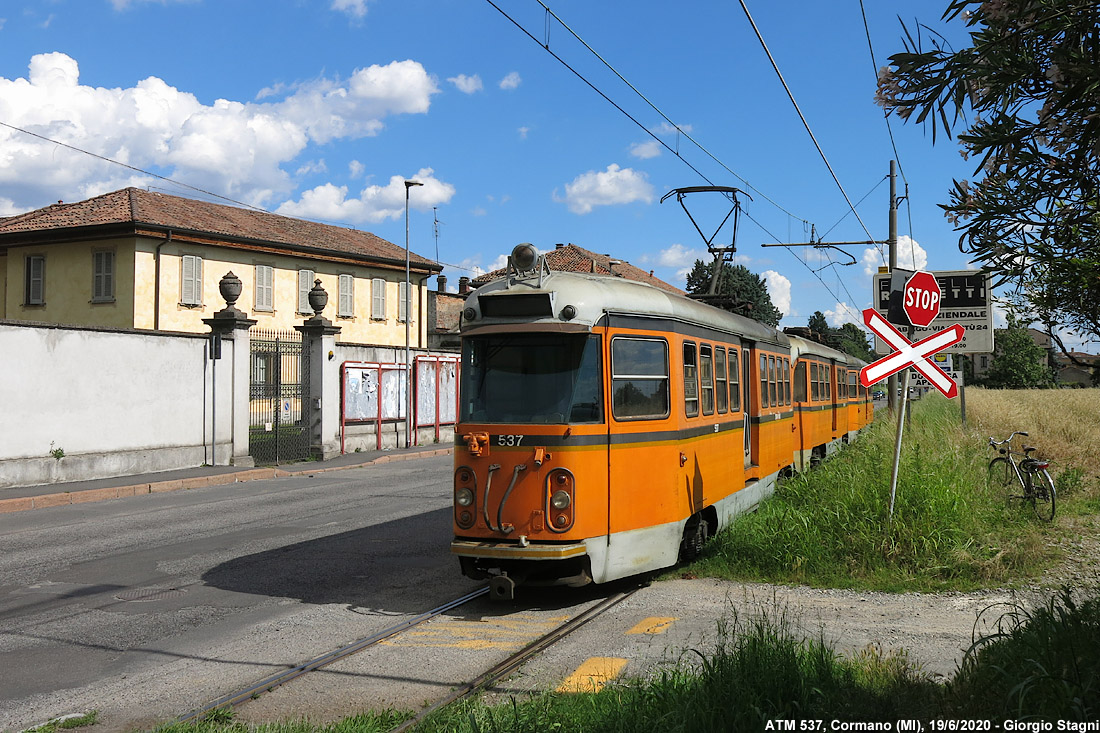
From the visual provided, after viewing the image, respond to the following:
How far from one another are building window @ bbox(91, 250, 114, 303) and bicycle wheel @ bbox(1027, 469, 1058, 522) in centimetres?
3044

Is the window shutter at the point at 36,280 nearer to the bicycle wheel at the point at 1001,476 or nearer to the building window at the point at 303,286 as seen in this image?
the building window at the point at 303,286

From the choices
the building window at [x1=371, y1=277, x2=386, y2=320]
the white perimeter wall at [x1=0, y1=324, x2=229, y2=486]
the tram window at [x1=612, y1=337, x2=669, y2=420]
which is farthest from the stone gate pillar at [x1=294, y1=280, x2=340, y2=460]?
the building window at [x1=371, y1=277, x2=386, y2=320]

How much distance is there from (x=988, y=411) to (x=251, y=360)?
2027 cm

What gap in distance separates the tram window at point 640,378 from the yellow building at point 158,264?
25.1m

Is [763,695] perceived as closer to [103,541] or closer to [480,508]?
[480,508]

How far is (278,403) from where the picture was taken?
2192cm

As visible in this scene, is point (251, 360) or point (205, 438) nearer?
point (205, 438)

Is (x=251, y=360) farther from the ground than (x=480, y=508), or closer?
farther from the ground

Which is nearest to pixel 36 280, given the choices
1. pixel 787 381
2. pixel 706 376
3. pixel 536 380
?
pixel 787 381

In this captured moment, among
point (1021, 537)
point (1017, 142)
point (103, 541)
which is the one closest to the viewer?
point (1017, 142)

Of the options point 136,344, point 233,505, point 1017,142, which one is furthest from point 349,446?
point 1017,142

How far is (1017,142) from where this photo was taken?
4156 millimetres

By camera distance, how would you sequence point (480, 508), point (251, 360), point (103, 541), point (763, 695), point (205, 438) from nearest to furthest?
1. point (763, 695)
2. point (480, 508)
3. point (103, 541)
4. point (205, 438)
5. point (251, 360)

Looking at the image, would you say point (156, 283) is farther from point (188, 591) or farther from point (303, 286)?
point (188, 591)
